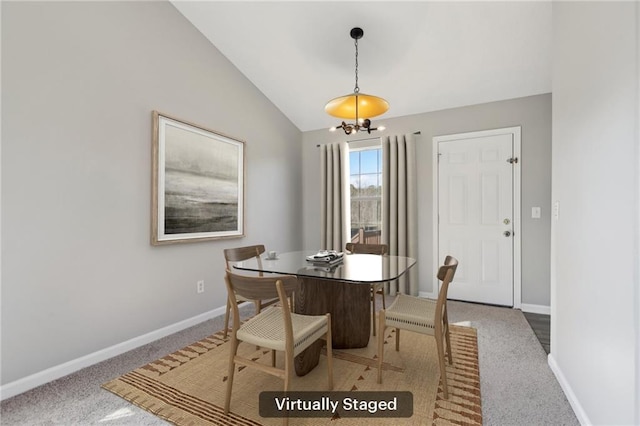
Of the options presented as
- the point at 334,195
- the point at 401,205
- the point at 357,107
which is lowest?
the point at 401,205

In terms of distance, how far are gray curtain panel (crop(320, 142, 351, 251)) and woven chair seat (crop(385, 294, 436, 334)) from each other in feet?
7.37

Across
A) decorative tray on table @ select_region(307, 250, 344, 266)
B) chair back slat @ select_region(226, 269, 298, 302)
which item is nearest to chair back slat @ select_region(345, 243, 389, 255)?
decorative tray on table @ select_region(307, 250, 344, 266)

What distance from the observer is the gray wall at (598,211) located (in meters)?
1.17

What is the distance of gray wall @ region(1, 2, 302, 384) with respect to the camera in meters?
1.87

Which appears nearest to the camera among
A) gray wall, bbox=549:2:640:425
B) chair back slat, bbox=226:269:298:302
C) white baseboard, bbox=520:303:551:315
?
gray wall, bbox=549:2:640:425

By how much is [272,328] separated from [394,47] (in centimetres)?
278

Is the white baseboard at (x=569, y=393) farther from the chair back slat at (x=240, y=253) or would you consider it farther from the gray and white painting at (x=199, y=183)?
the gray and white painting at (x=199, y=183)

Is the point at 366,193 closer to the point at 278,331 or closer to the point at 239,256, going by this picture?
the point at 239,256

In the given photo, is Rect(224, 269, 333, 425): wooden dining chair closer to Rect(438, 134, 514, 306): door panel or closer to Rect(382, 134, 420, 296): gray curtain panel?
Rect(382, 134, 420, 296): gray curtain panel

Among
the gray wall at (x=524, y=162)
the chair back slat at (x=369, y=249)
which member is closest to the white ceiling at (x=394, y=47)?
the gray wall at (x=524, y=162)

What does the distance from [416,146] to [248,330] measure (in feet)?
10.5

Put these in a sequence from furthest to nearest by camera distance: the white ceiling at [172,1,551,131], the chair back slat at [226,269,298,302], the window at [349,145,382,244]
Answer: the window at [349,145,382,244] → the white ceiling at [172,1,551,131] → the chair back slat at [226,269,298,302]

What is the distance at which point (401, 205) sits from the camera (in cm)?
391

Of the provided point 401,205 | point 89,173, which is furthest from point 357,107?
point 89,173
